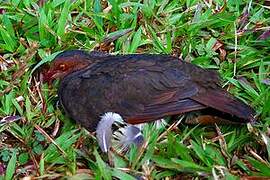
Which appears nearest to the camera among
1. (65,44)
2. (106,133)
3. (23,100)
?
(106,133)

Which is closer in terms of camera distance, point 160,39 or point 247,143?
point 247,143

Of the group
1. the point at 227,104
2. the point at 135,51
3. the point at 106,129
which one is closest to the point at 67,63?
the point at 135,51

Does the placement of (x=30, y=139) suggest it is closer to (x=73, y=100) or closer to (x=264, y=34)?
(x=73, y=100)

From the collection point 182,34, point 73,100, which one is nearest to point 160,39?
point 182,34

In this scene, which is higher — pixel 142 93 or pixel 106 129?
pixel 142 93

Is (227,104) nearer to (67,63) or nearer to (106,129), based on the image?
(106,129)

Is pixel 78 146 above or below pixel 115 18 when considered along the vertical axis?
below
